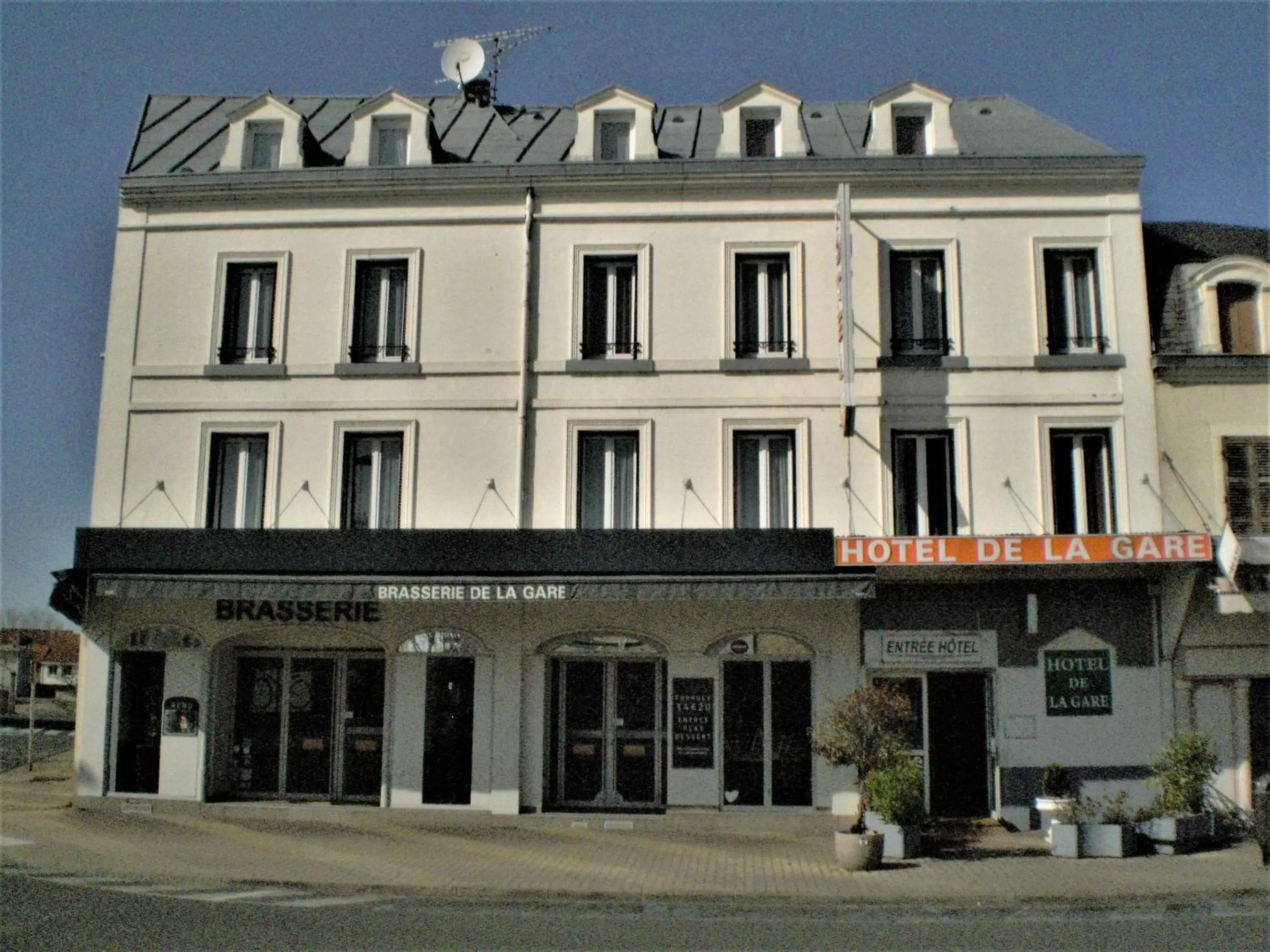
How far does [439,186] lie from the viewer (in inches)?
715

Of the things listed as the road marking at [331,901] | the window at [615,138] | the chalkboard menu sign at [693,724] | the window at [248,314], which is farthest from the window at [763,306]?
the road marking at [331,901]

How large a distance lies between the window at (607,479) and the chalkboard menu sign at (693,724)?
2650 mm

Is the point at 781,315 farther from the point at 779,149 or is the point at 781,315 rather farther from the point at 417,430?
the point at 417,430

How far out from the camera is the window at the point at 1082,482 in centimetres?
1695

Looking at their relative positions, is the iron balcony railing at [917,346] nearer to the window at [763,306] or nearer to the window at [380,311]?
the window at [763,306]

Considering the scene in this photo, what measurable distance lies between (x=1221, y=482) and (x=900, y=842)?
24.9 feet

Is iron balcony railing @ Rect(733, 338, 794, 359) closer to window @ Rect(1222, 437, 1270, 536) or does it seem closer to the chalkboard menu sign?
the chalkboard menu sign

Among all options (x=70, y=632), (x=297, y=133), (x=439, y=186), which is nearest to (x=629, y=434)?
(x=439, y=186)

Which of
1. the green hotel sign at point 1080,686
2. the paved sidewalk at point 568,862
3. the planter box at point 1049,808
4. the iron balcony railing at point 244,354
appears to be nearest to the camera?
the paved sidewalk at point 568,862

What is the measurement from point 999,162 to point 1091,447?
4664 mm

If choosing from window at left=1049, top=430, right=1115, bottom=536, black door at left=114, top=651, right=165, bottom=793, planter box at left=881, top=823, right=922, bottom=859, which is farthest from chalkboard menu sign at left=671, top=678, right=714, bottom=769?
black door at left=114, top=651, right=165, bottom=793

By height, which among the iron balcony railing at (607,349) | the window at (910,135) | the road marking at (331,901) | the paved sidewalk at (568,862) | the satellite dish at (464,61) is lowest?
the road marking at (331,901)

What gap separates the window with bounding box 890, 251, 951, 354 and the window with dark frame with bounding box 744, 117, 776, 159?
2.85 meters

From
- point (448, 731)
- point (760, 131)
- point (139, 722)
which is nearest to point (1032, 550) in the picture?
point (760, 131)
